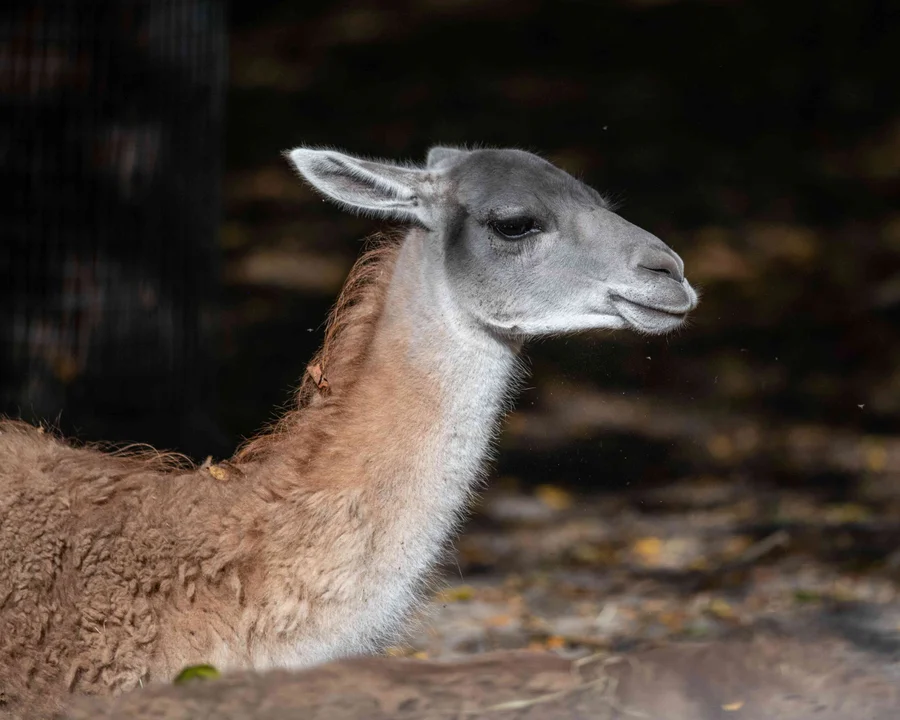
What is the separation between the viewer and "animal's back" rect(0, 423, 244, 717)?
12.5 ft

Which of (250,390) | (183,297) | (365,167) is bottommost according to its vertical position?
(250,390)

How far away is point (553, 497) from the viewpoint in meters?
9.08

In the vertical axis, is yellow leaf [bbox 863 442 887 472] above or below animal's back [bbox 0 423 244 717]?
below

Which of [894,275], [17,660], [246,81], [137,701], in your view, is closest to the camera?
[137,701]

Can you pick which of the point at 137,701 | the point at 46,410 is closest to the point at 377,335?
the point at 137,701

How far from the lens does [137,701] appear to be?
3.44 m

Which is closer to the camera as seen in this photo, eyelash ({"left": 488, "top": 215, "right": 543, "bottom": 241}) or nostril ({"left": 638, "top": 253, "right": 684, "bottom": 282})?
nostril ({"left": 638, "top": 253, "right": 684, "bottom": 282})

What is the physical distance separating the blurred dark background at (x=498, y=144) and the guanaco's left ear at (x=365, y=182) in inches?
146

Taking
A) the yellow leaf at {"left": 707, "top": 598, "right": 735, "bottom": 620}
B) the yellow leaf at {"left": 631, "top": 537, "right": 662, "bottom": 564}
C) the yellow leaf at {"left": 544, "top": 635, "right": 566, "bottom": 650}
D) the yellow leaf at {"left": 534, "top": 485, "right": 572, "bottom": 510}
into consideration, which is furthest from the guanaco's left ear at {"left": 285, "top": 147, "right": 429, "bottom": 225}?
the yellow leaf at {"left": 534, "top": 485, "right": 572, "bottom": 510}

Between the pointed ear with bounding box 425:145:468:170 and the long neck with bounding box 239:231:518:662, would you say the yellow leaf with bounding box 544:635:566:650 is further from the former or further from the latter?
the pointed ear with bounding box 425:145:468:170

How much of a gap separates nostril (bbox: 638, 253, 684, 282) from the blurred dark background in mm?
3769

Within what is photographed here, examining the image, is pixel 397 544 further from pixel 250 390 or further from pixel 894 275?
pixel 894 275

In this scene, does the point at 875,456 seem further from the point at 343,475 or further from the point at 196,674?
the point at 196,674

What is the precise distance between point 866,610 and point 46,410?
5.25 metres
